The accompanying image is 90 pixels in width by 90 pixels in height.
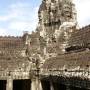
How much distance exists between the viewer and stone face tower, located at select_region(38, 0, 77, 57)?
88.1ft

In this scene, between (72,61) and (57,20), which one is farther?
(57,20)

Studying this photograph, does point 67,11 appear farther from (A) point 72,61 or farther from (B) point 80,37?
(A) point 72,61

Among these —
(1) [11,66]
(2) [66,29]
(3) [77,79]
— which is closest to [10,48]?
(1) [11,66]

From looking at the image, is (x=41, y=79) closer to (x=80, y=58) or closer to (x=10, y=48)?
(x=10, y=48)

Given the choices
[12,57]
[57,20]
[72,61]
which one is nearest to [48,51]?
[12,57]

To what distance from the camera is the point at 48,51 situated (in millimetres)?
24953

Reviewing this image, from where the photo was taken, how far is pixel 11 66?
2433 centimetres

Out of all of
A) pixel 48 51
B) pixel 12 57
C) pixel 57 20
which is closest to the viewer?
pixel 12 57

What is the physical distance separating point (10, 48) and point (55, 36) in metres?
4.32

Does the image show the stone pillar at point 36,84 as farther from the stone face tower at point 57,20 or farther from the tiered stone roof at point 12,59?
the stone face tower at point 57,20

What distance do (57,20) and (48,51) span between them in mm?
5181

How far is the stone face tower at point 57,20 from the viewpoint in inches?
1058

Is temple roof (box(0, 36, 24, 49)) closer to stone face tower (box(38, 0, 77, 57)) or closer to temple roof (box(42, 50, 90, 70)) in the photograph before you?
stone face tower (box(38, 0, 77, 57))

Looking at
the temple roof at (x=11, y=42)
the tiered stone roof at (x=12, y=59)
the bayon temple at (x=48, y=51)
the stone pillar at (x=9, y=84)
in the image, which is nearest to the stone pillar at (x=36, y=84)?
the bayon temple at (x=48, y=51)
